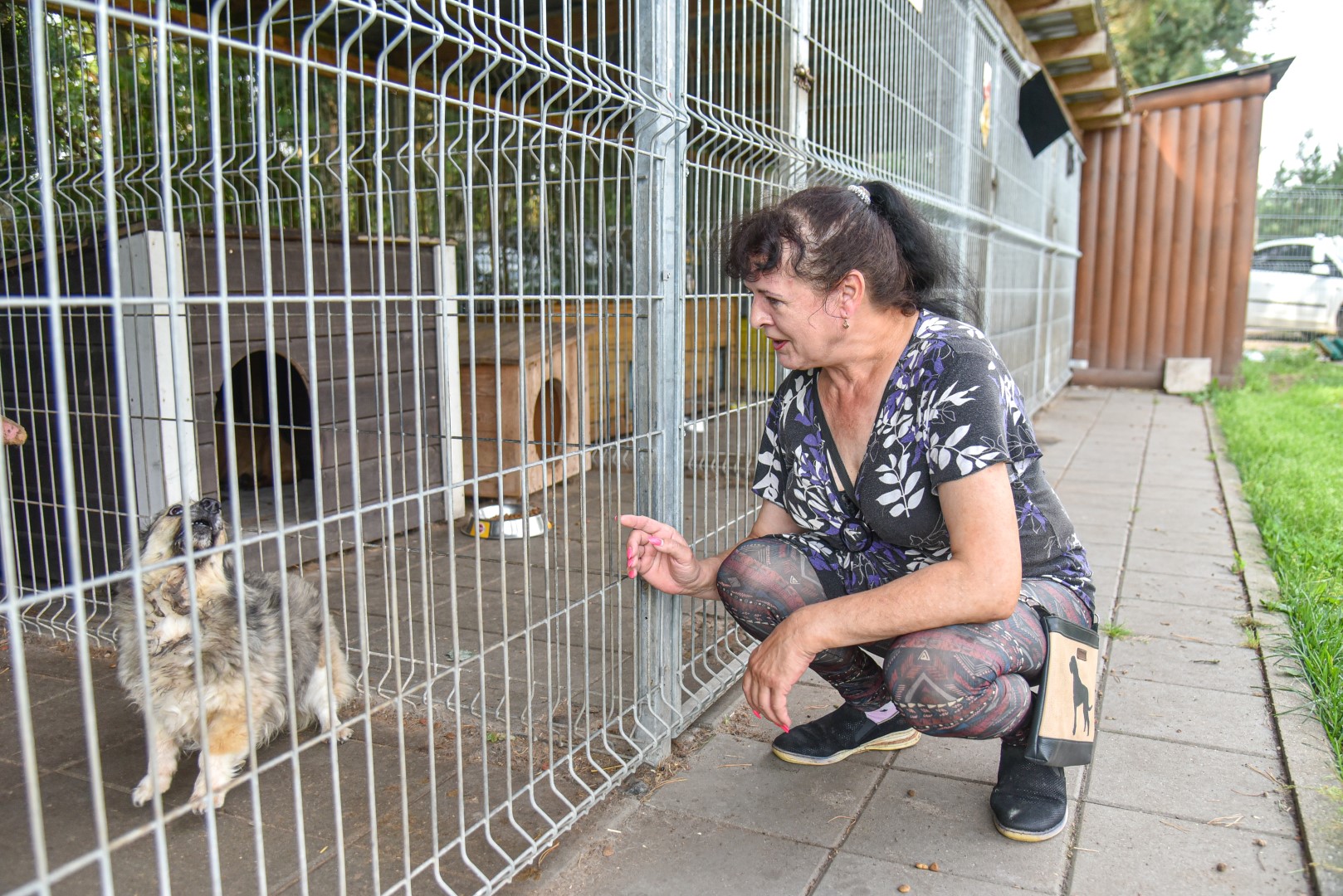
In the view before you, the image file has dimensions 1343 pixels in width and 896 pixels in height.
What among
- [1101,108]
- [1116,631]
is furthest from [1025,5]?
[1116,631]

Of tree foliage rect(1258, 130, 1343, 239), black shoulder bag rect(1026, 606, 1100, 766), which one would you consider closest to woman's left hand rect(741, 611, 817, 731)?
black shoulder bag rect(1026, 606, 1100, 766)

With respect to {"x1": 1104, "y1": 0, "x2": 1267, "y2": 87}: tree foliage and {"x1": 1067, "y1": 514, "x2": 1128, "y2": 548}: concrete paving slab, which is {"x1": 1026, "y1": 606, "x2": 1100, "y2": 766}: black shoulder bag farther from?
{"x1": 1104, "y1": 0, "x2": 1267, "y2": 87}: tree foliage

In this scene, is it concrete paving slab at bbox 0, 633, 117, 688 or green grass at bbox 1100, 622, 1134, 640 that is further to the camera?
green grass at bbox 1100, 622, 1134, 640

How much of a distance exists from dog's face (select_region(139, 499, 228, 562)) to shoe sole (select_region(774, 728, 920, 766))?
172 centimetres

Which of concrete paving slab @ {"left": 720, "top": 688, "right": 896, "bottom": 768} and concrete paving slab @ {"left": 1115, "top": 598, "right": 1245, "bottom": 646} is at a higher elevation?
concrete paving slab @ {"left": 1115, "top": 598, "right": 1245, "bottom": 646}

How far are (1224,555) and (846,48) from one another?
3283mm

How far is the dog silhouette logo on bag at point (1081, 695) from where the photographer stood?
2461mm

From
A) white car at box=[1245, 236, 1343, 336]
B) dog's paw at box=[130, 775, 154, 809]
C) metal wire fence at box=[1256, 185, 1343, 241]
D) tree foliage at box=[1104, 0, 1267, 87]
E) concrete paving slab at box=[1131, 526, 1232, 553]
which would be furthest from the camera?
tree foliage at box=[1104, 0, 1267, 87]

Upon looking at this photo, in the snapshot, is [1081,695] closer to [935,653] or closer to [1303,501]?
[935,653]

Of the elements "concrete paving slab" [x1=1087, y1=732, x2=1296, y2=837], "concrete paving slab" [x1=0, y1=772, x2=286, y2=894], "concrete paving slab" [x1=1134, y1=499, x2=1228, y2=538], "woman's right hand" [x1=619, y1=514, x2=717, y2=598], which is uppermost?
"woman's right hand" [x1=619, y1=514, x2=717, y2=598]

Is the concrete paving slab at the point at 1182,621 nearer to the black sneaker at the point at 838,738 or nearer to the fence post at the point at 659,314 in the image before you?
the black sneaker at the point at 838,738

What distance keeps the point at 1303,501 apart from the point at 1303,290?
570 inches

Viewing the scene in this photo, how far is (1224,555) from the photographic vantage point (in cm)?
511

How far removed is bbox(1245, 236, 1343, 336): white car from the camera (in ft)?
56.6
